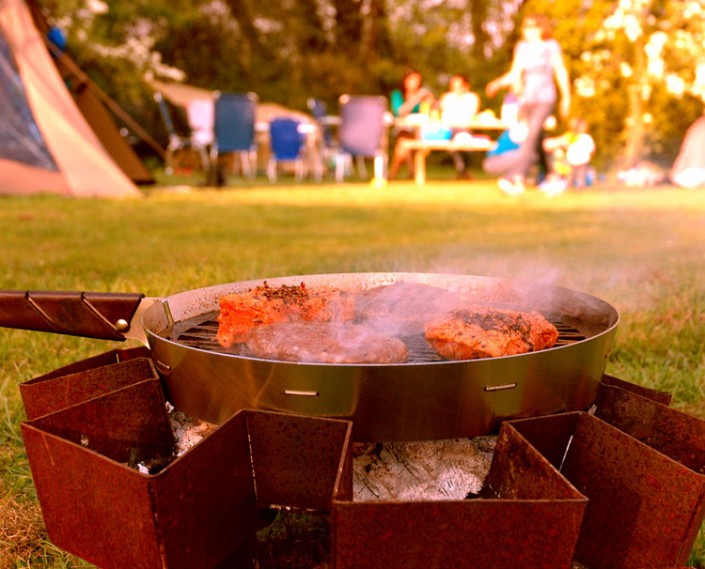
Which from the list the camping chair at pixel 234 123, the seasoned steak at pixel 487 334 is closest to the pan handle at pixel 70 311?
the seasoned steak at pixel 487 334

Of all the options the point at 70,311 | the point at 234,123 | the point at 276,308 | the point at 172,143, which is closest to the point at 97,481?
the point at 70,311

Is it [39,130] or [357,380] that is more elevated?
[357,380]

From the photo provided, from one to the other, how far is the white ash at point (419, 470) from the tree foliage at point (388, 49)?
17598 millimetres

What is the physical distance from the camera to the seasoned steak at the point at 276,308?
6.25ft

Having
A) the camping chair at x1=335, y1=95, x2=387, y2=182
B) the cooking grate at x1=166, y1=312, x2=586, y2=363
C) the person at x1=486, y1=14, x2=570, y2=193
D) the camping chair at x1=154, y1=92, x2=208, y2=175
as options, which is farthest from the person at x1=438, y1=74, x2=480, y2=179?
the cooking grate at x1=166, y1=312, x2=586, y2=363

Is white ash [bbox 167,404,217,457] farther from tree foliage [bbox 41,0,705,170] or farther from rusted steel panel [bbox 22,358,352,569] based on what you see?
tree foliage [bbox 41,0,705,170]

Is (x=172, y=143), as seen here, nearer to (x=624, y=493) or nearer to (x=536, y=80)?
(x=536, y=80)

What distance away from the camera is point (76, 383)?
1.86m

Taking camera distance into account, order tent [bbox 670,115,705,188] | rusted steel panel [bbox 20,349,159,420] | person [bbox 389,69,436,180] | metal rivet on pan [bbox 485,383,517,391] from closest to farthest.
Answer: metal rivet on pan [bbox 485,383,517,391] → rusted steel panel [bbox 20,349,159,420] → person [bbox 389,69,436,180] → tent [bbox 670,115,705,188]

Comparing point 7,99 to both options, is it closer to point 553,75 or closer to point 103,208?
point 103,208

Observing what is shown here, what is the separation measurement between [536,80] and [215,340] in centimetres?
979

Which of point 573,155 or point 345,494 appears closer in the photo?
point 345,494

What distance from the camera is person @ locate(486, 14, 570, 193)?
411 inches

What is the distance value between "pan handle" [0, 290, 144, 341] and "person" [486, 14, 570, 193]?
9.38m
